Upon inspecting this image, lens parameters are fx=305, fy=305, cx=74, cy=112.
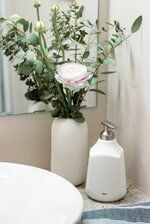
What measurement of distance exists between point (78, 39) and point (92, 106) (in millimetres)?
227

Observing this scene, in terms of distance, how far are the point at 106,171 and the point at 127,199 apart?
11cm

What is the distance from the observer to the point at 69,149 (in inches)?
31.4

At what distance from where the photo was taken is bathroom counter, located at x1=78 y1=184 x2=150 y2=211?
2.45 feet

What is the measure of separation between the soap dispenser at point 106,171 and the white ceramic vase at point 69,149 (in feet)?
0.21

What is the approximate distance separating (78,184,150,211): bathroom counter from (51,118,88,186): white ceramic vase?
0.07 metres

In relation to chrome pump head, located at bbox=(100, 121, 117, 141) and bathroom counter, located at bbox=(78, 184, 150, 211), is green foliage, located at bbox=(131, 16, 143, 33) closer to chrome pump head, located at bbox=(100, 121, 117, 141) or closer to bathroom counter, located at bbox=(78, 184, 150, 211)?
chrome pump head, located at bbox=(100, 121, 117, 141)

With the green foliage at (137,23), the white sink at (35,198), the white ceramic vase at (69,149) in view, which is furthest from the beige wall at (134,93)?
the white sink at (35,198)

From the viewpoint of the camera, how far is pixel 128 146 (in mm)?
873

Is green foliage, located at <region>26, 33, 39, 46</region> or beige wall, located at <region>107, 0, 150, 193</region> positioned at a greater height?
green foliage, located at <region>26, 33, 39, 46</region>

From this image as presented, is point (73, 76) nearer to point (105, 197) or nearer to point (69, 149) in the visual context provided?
point (69, 149)

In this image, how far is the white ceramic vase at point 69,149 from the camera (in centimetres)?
79

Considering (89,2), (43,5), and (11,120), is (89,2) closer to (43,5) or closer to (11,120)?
(43,5)

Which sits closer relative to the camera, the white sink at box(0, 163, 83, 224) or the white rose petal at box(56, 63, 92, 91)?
the white sink at box(0, 163, 83, 224)

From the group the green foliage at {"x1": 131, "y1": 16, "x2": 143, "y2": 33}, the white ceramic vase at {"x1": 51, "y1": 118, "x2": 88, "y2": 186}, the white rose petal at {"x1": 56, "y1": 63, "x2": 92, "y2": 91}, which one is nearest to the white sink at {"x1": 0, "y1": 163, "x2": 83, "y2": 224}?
the white ceramic vase at {"x1": 51, "y1": 118, "x2": 88, "y2": 186}
